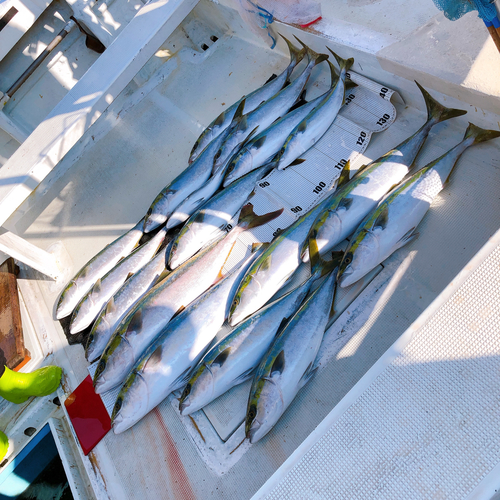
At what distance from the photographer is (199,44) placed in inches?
168

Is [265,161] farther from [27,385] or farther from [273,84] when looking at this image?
[27,385]

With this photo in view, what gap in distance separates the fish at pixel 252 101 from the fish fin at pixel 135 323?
1.54m

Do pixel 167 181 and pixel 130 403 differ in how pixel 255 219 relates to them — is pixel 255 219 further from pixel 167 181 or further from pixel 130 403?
pixel 130 403

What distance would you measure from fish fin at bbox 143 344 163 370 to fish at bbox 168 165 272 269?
0.68 metres

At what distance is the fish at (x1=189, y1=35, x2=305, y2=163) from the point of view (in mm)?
3277

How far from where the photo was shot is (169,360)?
2127 millimetres

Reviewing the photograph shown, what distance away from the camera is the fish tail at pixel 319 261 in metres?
2.13

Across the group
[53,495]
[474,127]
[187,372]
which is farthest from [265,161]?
[53,495]

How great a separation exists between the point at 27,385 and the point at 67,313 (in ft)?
1.90

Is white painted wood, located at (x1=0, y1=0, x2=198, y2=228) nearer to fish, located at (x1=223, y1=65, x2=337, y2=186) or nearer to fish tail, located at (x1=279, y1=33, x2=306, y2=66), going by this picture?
fish tail, located at (x1=279, y1=33, x2=306, y2=66)

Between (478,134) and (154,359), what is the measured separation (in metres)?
2.37

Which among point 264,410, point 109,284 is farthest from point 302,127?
point 264,410

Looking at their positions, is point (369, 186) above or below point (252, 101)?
below

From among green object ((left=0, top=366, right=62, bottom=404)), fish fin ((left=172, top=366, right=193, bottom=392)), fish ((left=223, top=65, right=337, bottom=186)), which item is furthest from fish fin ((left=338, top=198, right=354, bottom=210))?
green object ((left=0, top=366, right=62, bottom=404))
